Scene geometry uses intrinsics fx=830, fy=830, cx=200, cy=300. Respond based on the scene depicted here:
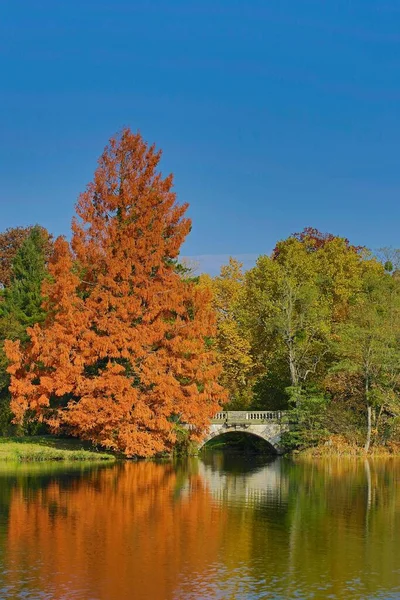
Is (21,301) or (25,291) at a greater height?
(25,291)

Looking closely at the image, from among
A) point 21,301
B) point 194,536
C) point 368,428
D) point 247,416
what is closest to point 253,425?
point 247,416

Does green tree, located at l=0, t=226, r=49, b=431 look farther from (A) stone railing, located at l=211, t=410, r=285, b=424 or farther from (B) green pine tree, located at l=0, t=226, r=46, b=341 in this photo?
(A) stone railing, located at l=211, t=410, r=285, b=424

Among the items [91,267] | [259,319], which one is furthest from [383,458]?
[91,267]

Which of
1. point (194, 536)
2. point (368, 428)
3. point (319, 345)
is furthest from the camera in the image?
point (319, 345)

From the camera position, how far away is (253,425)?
4847 centimetres

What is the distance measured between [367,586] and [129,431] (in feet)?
86.0

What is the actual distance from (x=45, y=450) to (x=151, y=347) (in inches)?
293

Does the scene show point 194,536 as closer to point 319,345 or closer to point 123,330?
point 123,330

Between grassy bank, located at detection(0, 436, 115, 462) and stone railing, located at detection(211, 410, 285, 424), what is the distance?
822 centimetres

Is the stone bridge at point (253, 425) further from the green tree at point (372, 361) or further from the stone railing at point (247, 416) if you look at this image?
the green tree at point (372, 361)

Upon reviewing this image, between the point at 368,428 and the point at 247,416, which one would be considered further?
the point at 247,416

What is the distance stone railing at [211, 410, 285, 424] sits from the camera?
48219mm

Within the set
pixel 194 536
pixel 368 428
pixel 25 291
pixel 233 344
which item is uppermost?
pixel 25 291

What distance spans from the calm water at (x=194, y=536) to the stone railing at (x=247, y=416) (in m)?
12.3
